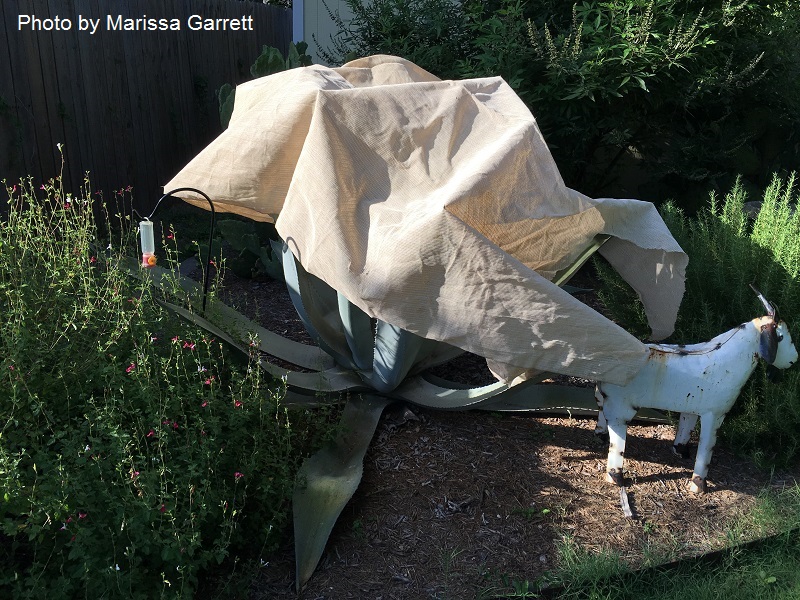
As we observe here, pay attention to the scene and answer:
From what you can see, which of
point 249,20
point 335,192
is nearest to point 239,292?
point 335,192

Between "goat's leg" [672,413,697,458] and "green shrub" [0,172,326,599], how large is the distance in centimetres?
153

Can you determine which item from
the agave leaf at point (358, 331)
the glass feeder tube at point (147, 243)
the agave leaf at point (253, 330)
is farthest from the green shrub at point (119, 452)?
the agave leaf at point (358, 331)

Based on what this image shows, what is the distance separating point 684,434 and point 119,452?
86.6 inches

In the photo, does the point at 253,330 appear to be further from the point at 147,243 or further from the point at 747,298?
the point at 747,298

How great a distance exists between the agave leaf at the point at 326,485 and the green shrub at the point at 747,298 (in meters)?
1.53

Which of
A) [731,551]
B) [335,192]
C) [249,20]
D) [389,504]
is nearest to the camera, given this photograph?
[335,192]

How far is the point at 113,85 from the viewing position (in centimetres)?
623

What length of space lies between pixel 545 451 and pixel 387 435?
26.7 inches

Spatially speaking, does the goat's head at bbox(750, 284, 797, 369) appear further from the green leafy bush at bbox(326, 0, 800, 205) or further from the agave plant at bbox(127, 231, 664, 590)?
the green leafy bush at bbox(326, 0, 800, 205)

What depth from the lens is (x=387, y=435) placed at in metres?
3.16

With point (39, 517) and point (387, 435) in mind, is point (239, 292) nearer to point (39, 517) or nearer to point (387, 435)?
point (387, 435)

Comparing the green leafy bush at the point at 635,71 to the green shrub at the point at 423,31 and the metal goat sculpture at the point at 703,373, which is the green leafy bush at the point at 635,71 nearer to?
the green shrub at the point at 423,31

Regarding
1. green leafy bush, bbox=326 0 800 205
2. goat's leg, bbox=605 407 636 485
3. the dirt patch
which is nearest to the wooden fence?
green leafy bush, bbox=326 0 800 205

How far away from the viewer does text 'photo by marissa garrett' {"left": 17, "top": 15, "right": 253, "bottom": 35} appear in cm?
526
